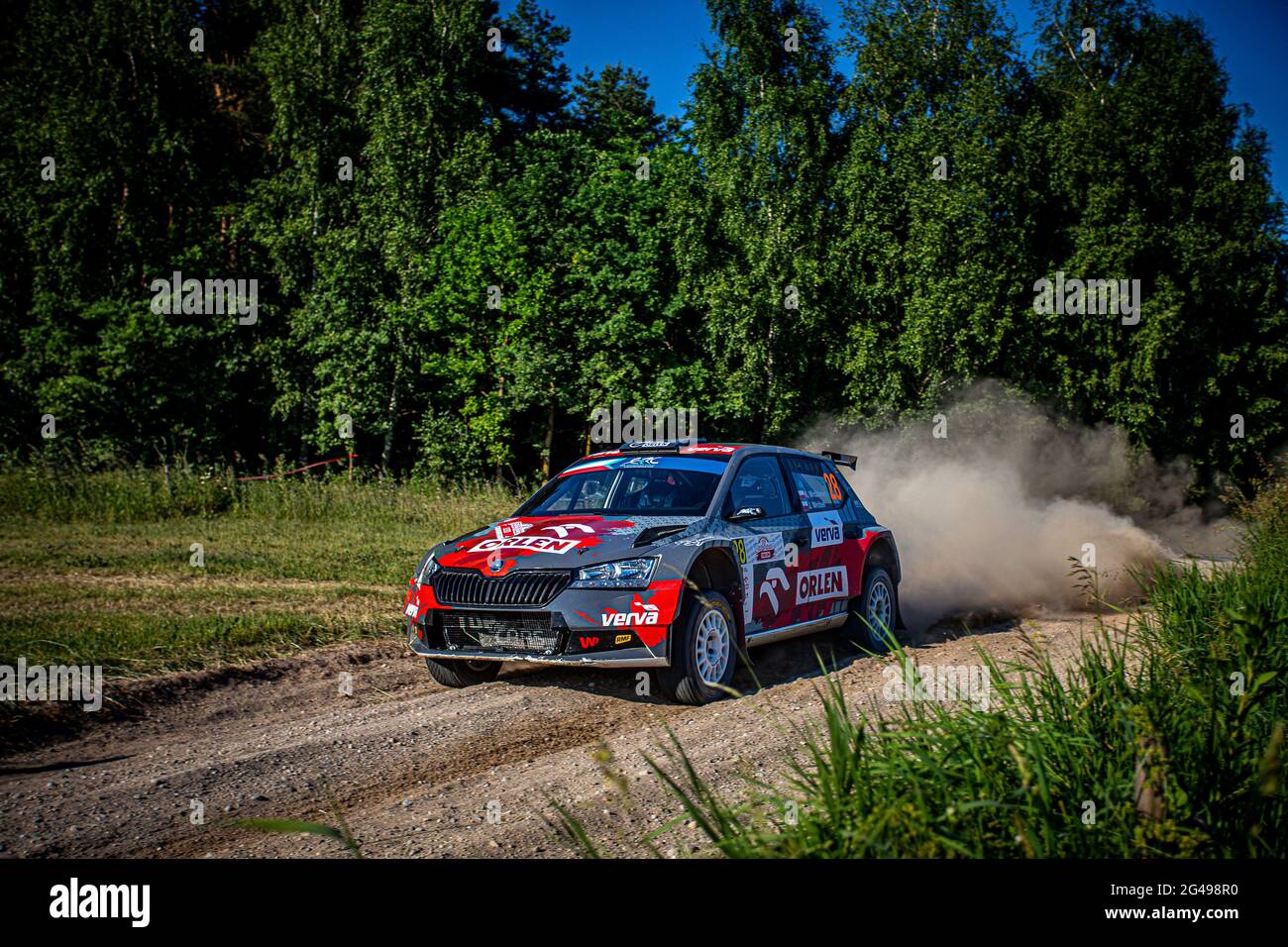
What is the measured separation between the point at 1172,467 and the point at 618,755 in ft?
111

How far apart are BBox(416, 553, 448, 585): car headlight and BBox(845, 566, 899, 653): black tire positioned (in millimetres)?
4087

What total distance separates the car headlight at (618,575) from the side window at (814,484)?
264 centimetres

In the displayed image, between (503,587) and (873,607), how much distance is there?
14.4ft

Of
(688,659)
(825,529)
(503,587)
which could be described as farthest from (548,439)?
(688,659)

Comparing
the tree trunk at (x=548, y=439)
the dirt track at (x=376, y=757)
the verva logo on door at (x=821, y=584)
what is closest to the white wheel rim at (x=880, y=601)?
the verva logo on door at (x=821, y=584)

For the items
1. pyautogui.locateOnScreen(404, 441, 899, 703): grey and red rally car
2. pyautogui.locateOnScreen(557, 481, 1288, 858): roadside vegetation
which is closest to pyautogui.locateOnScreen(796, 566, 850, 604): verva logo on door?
pyautogui.locateOnScreen(404, 441, 899, 703): grey and red rally car

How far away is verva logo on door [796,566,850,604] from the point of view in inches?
341

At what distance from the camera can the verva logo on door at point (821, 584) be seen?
8672 mm

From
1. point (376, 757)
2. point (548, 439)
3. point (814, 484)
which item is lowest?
point (376, 757)

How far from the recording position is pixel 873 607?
32.6 feet

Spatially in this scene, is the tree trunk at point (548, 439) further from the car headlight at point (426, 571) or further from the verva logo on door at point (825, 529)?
the car headlight at point (426, 571)

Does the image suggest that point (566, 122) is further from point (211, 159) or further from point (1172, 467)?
point (1172, 467)

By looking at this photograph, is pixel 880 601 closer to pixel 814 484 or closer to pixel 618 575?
pixel 814 484
